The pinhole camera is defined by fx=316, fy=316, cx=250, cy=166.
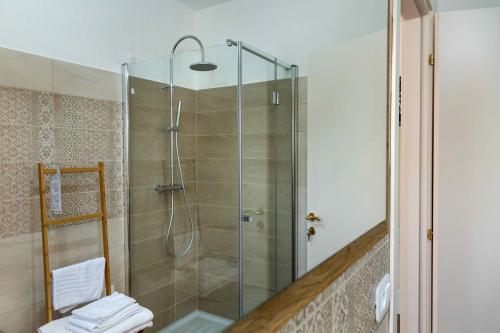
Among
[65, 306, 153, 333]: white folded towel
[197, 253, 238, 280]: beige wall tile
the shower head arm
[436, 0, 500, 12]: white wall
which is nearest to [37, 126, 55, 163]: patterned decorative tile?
[65, 306, 153, 333]: white folded towel

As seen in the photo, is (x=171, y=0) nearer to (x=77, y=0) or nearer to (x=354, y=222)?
(x=77, y=0)

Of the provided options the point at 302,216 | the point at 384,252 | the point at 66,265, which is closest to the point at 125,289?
the point at 66,265

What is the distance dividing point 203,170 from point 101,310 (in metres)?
0.96

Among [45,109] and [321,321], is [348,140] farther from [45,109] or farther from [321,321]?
[45,109]

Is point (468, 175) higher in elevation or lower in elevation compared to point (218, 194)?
higher

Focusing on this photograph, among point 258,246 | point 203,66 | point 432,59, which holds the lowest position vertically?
point 258,246

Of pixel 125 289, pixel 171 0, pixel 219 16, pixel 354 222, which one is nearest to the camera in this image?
pixel 354 222

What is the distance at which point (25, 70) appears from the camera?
1.37 m

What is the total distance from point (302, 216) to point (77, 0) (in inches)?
60.4

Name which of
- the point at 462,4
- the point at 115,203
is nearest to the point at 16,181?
the point at 115,203

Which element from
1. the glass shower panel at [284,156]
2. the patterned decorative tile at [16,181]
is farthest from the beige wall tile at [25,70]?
the glass shower panel at [284,156]

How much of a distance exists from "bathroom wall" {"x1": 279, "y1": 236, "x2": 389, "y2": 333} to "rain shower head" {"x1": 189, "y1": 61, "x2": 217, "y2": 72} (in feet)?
4.84

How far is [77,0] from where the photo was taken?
158 centimetres

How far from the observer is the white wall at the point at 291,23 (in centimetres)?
126
